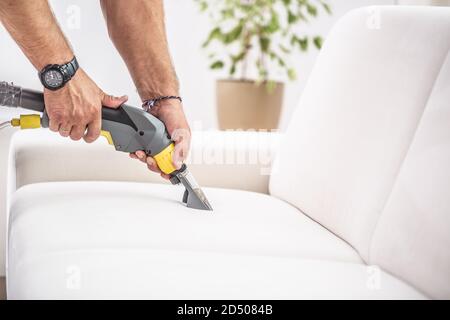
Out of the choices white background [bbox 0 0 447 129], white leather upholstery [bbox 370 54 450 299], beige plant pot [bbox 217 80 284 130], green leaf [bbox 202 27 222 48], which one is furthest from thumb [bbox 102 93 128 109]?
green leaf [bbox 202 27 222 48]

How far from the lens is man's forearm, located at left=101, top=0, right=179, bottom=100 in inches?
65.1

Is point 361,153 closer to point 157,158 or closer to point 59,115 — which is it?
point 157,158

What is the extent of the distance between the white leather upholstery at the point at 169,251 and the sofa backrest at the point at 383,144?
0.17ft

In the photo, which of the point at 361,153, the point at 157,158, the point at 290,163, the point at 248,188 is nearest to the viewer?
the point at 361,153

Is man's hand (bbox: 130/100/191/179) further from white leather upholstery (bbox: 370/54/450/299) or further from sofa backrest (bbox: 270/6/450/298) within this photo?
white leather upholstery (bbox: 370/54/450/299)

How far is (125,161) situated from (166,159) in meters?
0.33

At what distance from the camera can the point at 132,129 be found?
1396 millimetres

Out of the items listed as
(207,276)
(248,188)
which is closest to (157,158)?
(248,188)

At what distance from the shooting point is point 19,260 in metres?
1.04

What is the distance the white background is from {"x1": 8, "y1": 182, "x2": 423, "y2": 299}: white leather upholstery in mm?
1520

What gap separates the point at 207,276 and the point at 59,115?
1.86ft

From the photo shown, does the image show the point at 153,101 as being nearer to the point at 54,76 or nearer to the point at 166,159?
the point at 166,159

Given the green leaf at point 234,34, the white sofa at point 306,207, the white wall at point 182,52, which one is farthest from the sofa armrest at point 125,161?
the green leaf at point 234,34

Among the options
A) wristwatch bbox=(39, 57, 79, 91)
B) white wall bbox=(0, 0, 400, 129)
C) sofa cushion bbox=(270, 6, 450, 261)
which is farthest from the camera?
white wall bbox=(0, 0, 400, 129)
